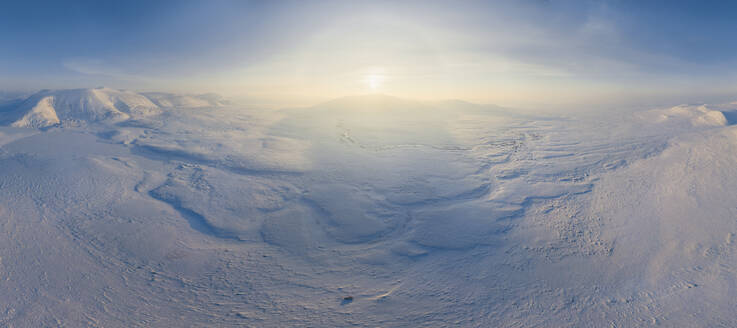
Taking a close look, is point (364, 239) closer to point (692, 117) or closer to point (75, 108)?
point (75, 108)

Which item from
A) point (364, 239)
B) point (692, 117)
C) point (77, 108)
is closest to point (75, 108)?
point (77, 108)

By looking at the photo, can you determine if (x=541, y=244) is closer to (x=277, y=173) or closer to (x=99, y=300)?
(x=99, y=300)

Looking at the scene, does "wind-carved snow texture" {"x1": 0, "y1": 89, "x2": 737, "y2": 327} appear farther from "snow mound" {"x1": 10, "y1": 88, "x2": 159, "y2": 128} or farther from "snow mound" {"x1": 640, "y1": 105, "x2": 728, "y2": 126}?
"snow mound" {"x1": 640, "y1": 105, "x2": 728, "y2": 126}

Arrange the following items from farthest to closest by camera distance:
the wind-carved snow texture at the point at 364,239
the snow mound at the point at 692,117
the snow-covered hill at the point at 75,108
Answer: the snow mound at the point at 692,117, the snow-covered hill at the point at 75,108, the wind-carved snow texture at the point at 364,239

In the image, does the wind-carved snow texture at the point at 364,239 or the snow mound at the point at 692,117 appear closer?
the wind-carved snow texture at the point at 364,239

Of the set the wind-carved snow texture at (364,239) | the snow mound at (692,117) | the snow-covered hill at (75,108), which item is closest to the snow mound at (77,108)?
the snow-covered hill at (75,108)

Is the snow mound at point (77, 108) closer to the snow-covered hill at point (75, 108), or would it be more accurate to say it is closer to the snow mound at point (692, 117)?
the snow-covered hill at point (75, 108)

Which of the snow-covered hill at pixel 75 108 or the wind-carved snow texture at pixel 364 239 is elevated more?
the snow-covered hill at pixel 75 108

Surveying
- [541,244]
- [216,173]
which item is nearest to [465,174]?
[541,244]
